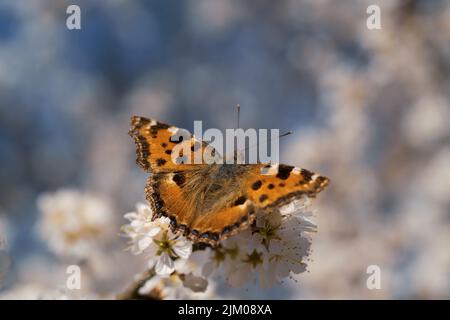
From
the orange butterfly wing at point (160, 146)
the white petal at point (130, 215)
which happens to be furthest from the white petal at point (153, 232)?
the orange butterfly wing at point (160, 146)

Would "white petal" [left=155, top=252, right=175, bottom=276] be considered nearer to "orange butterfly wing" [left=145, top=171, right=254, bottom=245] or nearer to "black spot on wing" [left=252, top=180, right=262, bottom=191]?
"orange butterfly wing" [left=145, top=171, right=254, bottom=245]

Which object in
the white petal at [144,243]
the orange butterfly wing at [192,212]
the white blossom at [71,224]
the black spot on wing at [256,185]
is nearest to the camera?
the orange butterfly wing at [192,212]

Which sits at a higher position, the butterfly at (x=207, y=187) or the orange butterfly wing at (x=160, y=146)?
the orange butterfly wing at (x=160, y=146)

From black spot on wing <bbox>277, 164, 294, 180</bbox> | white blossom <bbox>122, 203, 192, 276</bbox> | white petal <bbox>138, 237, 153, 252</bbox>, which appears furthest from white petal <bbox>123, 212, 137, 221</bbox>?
black spot on wing <bbox>277, 164, 294, 180</bbox>

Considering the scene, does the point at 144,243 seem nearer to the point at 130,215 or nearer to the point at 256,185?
the point at 130,215

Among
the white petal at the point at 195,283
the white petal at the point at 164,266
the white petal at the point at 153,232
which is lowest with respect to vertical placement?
the white petal at the point at 195,283

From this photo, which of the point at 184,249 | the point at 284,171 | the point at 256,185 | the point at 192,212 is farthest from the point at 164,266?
the point at 284,171

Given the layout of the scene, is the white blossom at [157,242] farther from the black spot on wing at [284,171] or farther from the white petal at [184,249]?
the black spot on wing at [284,171]
